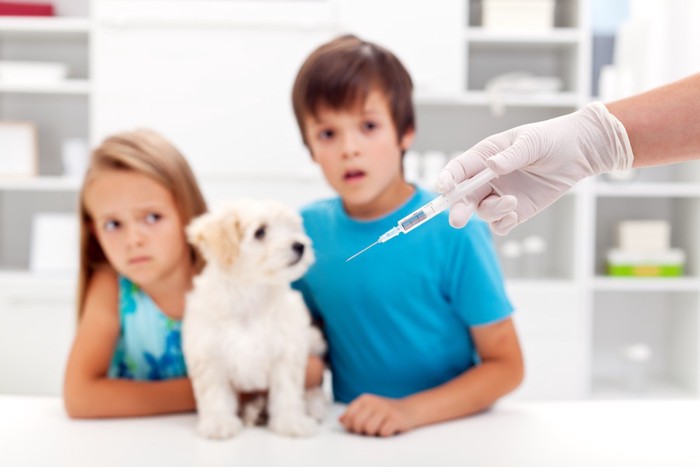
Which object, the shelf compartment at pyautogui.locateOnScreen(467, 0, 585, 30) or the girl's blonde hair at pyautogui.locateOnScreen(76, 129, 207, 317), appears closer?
the girl's blonde hair at pyautogui.locateOnScreen(76, 129, 207, 317)

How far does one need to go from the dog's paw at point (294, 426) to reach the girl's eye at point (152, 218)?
1.26 feet

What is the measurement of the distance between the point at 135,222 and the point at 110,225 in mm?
41

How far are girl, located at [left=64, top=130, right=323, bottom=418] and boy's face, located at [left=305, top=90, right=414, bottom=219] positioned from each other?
0.23 m

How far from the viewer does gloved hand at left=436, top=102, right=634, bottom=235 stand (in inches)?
29.9

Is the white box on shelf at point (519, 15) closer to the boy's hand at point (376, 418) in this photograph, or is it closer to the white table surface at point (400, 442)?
the white table surface at point (400, 442)

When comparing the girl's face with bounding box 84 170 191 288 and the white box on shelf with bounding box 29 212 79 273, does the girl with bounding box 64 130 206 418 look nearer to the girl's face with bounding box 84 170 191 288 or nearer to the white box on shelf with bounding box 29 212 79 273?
the girl's face with bounding box 84 170 191 288

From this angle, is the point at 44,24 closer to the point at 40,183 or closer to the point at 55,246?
the point at 40,183

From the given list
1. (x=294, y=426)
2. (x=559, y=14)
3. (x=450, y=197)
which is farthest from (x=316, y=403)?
(x=559, y=14)

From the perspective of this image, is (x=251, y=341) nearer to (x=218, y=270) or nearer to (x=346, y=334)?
(x=218, y=270)

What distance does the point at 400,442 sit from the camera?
93 cm

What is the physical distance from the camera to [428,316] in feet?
3.92

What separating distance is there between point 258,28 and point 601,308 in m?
1.87

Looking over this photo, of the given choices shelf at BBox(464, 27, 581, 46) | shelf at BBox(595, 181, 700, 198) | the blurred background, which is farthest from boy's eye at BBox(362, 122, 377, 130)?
shelf at BBox(595, 181, 700, 198)

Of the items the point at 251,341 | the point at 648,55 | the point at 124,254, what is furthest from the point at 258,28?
the point at 251,341
